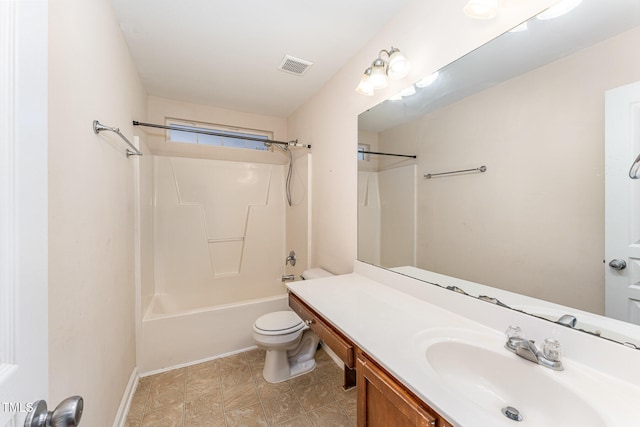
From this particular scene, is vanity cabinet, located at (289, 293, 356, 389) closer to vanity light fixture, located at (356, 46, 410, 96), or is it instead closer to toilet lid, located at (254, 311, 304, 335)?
toilet lid, located at (254, 311, 304, 335)

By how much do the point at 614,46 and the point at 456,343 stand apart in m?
1.12

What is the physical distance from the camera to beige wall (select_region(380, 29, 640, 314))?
2.83 feet

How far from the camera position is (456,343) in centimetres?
97

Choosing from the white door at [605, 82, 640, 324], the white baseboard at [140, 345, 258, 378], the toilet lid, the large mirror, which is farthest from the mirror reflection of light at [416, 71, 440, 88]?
the white baseboard at [140, 345, 258, 378]

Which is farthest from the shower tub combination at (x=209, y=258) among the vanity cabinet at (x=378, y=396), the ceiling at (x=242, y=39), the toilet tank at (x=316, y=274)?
the vanity cabinet at (x=378, y=396)

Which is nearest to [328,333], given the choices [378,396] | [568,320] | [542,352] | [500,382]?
[378,396]

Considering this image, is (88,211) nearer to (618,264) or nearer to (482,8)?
(482,8)

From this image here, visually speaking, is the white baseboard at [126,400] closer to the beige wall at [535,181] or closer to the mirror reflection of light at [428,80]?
the beige wall at [535,181]

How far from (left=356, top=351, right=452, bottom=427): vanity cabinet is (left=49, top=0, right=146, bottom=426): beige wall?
1019mm

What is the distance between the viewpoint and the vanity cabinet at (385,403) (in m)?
0.70

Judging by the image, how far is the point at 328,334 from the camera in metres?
1.18

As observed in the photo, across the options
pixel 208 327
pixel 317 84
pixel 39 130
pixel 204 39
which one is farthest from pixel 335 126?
pixel 208 327

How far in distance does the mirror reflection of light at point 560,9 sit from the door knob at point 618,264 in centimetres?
88

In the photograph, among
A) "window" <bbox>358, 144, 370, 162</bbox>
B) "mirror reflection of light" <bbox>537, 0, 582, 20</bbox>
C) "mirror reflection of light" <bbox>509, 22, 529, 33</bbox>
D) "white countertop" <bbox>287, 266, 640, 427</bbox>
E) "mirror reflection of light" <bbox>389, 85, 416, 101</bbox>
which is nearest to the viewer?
"white countertop" <bbox>287, 266, 640, 427</bbox>
